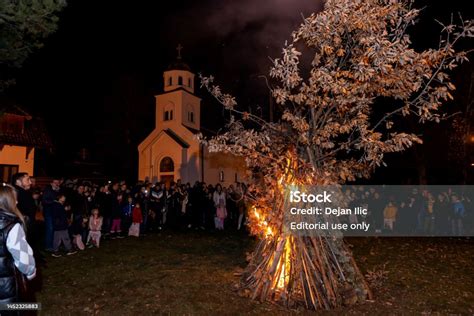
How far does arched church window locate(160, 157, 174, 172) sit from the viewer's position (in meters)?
38.3

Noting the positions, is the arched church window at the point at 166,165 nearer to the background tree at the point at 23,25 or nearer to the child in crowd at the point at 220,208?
the child in crowd at the point at 220,208

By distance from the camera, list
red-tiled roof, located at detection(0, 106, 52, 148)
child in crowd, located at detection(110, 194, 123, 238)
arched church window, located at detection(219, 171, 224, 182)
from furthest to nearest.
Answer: arched church window, located at detection(219, 171, 224, 182)
red-tiled roof, located at detection(0, 106, 52, 148)
child in crowd, located at detection(110, 194, 123, 238)

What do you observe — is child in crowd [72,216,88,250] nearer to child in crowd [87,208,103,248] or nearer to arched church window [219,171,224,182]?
child in crowd [87,208,103,248]

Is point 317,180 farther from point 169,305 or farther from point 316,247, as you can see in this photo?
point 169,305

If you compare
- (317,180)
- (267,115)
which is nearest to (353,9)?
(317,180)

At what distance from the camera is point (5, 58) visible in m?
6.62

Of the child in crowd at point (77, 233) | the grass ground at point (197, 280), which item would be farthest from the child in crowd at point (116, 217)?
the child in crowd at point (77, 233)

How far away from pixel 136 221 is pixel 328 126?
9.33m

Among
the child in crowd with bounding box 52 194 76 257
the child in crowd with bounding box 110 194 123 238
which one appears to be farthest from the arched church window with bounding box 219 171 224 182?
the child in crowd with bounding box 52 194 76 257

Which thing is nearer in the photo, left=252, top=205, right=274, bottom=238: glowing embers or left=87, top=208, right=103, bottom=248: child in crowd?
left=252, top=205, right=274, bottom=238: glowing embers

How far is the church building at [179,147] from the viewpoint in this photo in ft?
123

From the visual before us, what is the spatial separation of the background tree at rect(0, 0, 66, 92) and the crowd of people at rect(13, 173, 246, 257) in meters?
3.20

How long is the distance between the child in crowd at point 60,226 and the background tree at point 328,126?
5.41 metres

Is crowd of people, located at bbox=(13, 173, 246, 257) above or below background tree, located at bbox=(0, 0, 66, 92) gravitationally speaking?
below
